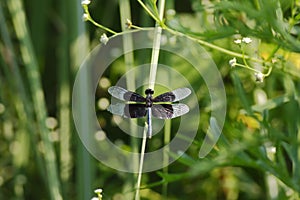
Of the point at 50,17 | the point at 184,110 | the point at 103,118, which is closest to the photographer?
the point at 184,110

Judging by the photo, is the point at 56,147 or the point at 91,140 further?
the point at 56,147

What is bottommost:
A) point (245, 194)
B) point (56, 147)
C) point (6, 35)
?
point (245, 194)

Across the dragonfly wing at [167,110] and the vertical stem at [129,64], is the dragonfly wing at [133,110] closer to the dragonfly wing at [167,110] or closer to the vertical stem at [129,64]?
the dragonfly wing at [167,110]

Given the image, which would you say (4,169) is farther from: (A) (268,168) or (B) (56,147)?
(A) (268,168)

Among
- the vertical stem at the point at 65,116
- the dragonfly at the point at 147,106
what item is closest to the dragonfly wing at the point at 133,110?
the dragonfly at the point at 147,106

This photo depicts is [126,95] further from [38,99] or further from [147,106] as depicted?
[38,99]

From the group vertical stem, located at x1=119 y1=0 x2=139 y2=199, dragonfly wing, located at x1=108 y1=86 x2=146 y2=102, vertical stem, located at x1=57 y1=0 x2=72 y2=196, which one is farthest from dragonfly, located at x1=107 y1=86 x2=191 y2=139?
vertical stem, located at x1=57 y1=0 x2=72 y2=196

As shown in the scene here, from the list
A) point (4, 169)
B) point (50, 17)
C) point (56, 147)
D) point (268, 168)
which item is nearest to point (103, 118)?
point (56, 147)

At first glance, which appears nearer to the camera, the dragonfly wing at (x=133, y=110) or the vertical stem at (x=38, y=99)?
the dragonfly wing at (x=133, y=110)

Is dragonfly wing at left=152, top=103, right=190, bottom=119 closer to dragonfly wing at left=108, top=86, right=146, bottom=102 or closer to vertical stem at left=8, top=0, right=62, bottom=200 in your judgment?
dragonfly wing at left=108, top=86, right=146, bottom=102
